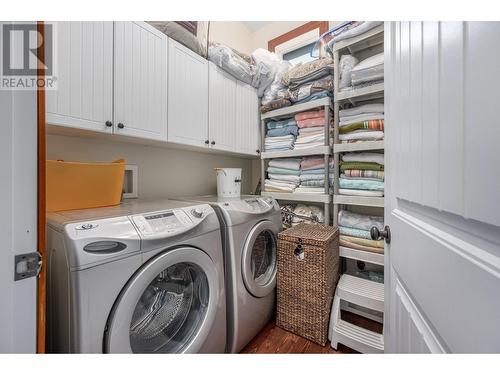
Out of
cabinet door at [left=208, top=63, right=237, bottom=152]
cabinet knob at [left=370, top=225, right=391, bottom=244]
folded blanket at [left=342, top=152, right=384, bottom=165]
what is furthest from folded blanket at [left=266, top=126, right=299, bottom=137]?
cabinet knob at [left=370, top=225, right=391, bottom=244]

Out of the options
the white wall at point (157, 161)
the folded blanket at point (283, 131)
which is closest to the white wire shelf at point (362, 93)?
the folded blanket at point (283, 131)

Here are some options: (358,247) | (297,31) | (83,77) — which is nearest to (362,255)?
(358,247)

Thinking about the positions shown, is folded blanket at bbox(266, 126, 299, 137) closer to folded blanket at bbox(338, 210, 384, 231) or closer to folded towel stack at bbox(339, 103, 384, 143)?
folded towel stack at bbox(339, 103, 384, 143)

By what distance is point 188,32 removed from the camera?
1.36 meters

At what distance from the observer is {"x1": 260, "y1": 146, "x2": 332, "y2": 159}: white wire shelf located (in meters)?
1.57

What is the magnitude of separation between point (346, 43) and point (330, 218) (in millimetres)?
1297

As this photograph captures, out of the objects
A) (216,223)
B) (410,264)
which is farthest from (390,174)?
(216,223)

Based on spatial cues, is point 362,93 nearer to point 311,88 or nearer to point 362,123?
point 362,123

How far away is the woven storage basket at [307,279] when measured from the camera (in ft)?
4.25

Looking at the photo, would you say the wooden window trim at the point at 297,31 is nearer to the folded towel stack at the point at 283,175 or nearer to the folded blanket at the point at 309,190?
the folded towel stack at the point at 283,175

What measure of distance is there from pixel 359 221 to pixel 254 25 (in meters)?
2.37

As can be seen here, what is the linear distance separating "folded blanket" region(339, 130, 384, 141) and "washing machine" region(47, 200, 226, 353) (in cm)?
113

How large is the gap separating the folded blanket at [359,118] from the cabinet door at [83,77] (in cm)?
151
